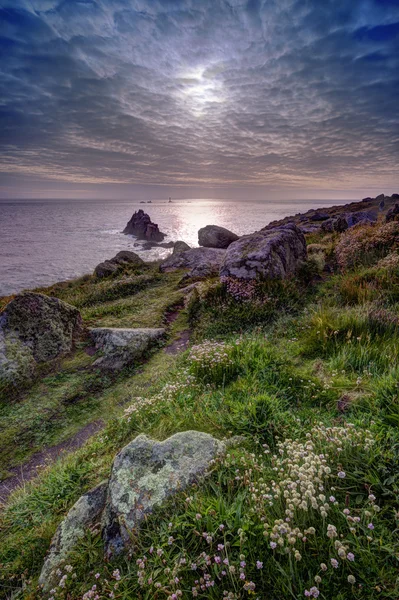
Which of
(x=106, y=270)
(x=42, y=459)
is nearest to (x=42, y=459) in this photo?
(x=42, y=459)

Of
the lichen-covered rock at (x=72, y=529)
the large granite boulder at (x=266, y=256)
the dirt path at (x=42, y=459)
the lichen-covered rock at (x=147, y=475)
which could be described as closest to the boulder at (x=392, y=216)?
the large granite boulder at (x=266, y=256)

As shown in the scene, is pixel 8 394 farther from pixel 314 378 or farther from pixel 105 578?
pixel 314 378

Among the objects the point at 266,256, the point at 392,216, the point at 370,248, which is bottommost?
the point at 266,256

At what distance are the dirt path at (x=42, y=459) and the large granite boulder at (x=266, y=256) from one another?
27.0 feet

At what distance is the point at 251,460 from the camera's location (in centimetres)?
330

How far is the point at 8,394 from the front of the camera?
26.4 ft

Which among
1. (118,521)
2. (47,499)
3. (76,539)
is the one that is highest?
(118,521)

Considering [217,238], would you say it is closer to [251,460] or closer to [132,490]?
[251,460]

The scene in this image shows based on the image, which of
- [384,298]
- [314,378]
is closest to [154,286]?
[384,298]

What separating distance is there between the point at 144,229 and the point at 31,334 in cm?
8090

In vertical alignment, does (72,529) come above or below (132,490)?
below

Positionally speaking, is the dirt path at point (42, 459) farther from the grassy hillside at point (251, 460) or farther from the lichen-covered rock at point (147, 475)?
the lichen-covered rock at point (147, 475)

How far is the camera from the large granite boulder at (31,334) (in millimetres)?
8664

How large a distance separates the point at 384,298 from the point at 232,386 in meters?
5.85
